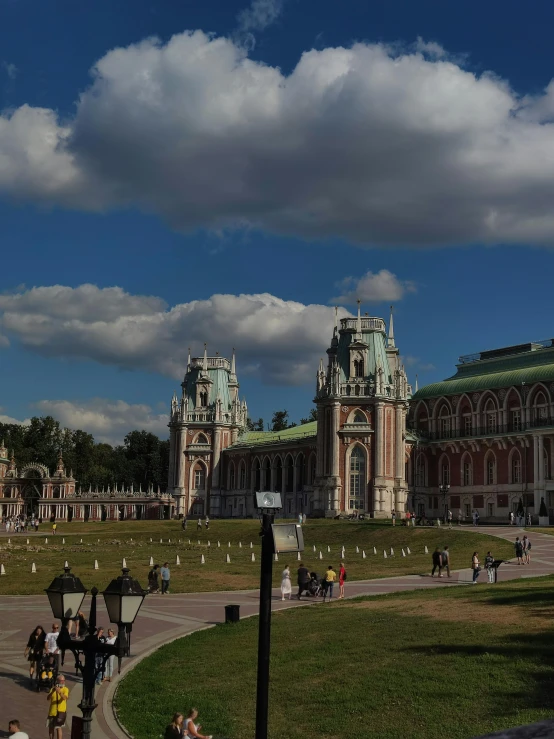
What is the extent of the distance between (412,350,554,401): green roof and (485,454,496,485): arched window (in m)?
7.05

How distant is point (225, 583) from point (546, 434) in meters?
46.2

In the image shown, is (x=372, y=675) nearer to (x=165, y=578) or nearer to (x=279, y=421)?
(x=165, y=578)

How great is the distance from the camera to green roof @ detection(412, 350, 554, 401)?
8806cm

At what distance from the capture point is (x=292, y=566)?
52.2m

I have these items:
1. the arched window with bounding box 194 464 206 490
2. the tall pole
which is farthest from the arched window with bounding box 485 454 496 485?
the tall pole

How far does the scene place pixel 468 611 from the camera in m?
29.2

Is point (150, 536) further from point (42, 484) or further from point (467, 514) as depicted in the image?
point (42, 484)

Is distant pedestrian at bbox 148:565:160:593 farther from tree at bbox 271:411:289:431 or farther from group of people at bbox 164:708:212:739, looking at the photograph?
tree at bbox 271:411:289:431

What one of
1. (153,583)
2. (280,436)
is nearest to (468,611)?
(153,583)

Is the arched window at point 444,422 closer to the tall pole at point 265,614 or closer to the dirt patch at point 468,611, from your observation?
the dirt patch at point 468,611

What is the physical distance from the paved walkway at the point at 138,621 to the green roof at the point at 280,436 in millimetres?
58389

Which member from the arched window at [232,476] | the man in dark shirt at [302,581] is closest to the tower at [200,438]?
the arched window at [232,476]

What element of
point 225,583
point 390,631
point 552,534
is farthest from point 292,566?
point 390,631

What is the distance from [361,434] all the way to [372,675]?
68213 millimetres
